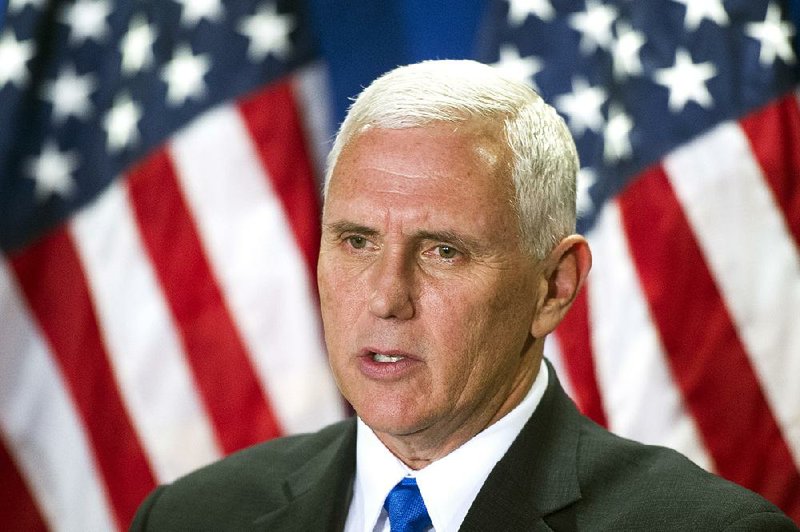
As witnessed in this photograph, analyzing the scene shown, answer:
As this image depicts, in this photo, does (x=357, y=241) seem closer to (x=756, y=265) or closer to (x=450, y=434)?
(x=450, y=434)

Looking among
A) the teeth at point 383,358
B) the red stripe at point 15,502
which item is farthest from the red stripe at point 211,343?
the teeth at point 383,358

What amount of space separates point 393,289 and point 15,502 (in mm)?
2083

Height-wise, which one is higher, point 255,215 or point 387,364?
point 255,215

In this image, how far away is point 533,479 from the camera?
6.15ft

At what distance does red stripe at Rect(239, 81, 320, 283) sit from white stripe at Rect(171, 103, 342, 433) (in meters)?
0.03

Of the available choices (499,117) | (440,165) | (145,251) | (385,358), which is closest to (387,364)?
(385,358)

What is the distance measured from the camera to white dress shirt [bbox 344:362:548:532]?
187cm

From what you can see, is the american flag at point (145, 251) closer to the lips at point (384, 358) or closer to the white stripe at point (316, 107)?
the white stripe at point (316, 107)

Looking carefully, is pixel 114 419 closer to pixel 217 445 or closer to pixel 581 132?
pixel 217 445

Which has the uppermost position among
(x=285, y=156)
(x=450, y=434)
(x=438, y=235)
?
(x=285, y=156)

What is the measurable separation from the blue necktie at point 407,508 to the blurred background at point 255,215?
Result: 1.37 metres

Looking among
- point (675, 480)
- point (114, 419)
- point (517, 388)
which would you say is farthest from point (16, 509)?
point (675, 480)

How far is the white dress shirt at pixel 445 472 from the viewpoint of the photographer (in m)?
1.87

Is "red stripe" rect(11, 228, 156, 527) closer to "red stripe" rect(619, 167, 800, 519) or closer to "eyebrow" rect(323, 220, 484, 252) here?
"red stripe" rect(619, 167, 800, 519)
